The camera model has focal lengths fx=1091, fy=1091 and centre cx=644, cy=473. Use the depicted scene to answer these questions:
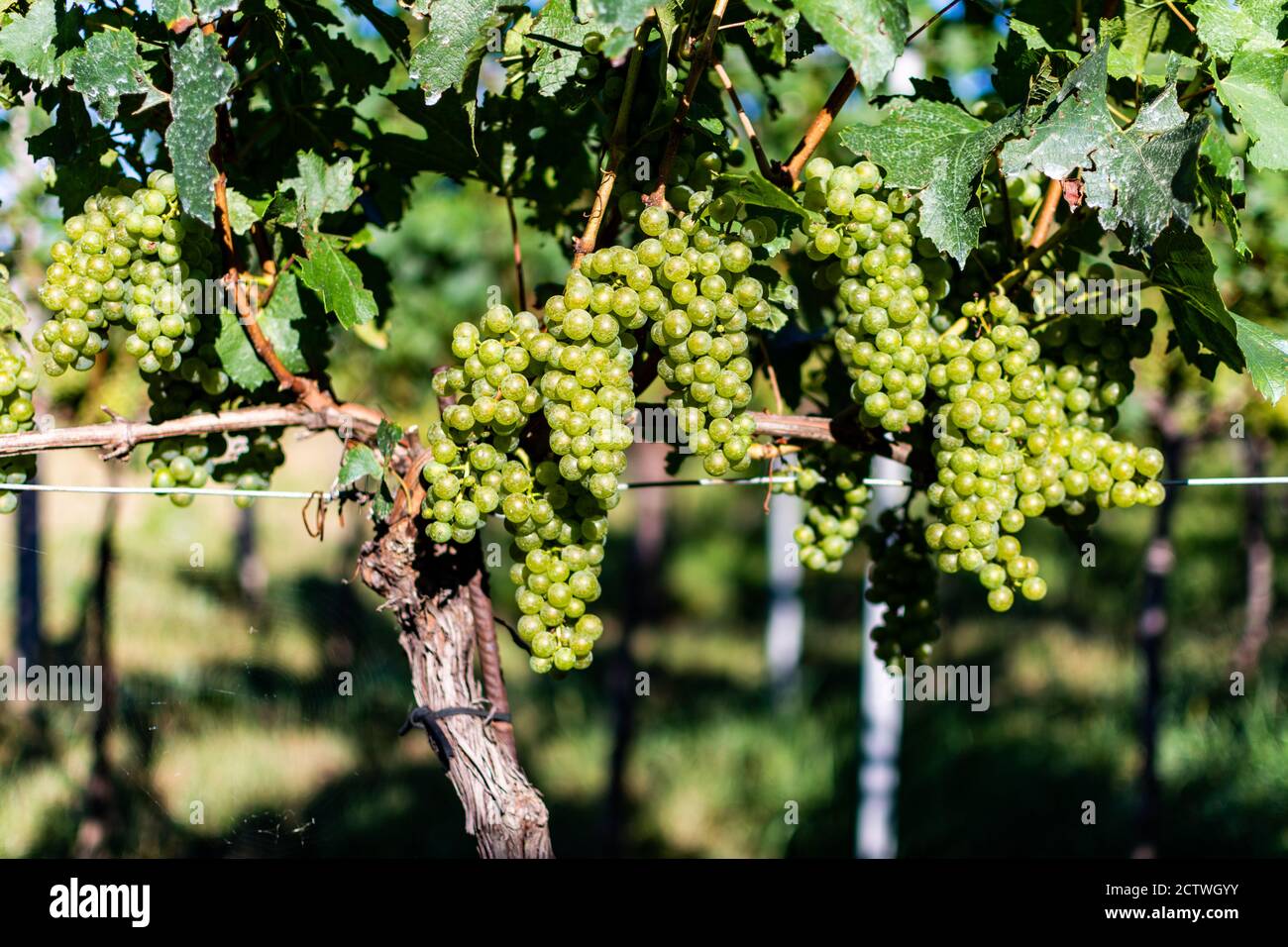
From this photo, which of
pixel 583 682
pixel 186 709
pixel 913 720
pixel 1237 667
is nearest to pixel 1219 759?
pixel 1237 667

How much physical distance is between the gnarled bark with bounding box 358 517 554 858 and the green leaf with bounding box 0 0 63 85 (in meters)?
0.81

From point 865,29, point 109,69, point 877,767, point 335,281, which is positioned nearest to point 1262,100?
point 865,29

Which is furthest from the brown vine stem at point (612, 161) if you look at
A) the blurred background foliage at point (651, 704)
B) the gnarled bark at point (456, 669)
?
the blurred background foliage at point (651, 704)

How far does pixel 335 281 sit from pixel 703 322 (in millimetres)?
585

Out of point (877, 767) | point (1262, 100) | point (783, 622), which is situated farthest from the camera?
point (783, 622)

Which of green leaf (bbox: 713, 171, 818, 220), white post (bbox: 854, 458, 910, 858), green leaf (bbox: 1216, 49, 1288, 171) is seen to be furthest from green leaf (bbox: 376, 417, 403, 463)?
white post (bbox: 854, 458, 910, 858)

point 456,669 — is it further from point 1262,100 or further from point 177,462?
point 1262,100

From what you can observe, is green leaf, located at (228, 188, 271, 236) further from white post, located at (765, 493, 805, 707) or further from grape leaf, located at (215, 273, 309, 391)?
white post, located at (765, 493, 805, 707)

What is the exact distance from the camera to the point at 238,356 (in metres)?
1.74

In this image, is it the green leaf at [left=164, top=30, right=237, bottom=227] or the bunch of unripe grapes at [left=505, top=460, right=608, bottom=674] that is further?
the bunch of unripe grapes at [left=505, top=460, right=608, bottom=674]

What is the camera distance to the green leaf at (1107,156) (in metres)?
1.40

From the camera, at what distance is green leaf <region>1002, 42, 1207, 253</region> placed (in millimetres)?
1400

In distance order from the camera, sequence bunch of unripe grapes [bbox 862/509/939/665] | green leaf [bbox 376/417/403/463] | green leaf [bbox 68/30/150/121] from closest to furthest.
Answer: green leaf [bbox 68/30/150/121] → green leaf [bbox 376/417/403/463] → bunch of unripe grapes [bbox 862/509/939/665]
